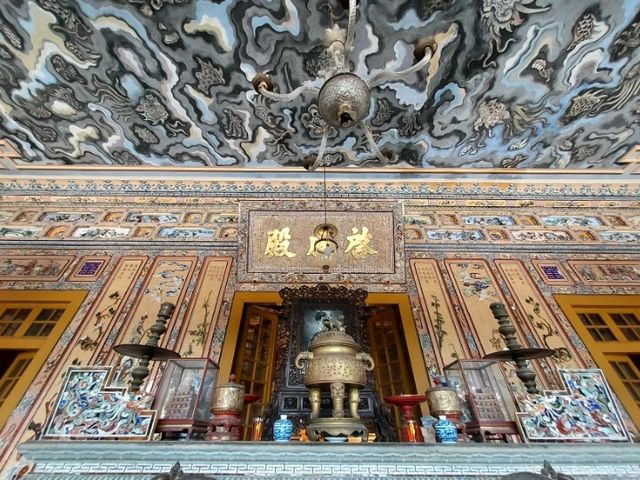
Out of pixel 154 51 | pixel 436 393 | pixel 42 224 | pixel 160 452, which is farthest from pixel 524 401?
pixel 42 224

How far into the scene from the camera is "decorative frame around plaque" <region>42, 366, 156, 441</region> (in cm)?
191

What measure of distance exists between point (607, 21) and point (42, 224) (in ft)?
21.3

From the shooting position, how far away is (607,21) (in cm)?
295

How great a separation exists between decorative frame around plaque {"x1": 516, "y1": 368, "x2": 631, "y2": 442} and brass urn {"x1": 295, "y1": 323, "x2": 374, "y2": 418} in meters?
1.01

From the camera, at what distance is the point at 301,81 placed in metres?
3.37

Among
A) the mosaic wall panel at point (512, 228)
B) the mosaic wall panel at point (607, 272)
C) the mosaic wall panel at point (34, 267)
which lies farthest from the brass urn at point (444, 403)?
the mosaic wall panel at point (34, 267)

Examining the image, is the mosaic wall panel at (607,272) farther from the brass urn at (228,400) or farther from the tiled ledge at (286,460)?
the brass urn at (228,400)

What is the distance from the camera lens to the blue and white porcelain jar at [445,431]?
6.29 feet

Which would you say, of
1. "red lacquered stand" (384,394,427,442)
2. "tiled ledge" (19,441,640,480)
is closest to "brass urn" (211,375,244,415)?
"tiled ledge" (19,441,640,480)

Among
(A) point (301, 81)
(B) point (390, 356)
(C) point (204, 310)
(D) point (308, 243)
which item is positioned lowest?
(B) point (390, 356)

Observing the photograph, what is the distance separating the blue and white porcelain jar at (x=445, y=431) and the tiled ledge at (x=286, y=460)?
102 mm

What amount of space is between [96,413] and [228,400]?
78 cm

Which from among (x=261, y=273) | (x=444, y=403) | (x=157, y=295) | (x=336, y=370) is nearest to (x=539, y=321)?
(x=444, y=403)

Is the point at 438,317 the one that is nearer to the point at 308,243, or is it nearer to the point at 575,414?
the point at 575,414
